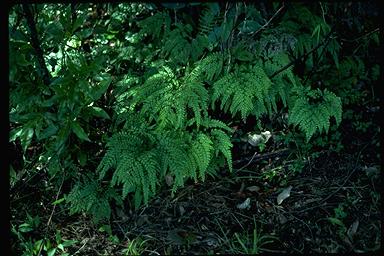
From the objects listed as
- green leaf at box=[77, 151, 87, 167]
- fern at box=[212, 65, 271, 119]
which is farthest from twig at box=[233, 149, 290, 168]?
green leaf at box=[77, 151, 87, 167]

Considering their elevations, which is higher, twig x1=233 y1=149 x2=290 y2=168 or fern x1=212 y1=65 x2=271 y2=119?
fern x1=212 y1=65 x2=271 y2=119

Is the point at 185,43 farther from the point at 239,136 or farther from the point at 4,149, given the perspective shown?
the point at 4,149

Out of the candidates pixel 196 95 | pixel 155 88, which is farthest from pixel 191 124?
pixel 155 88

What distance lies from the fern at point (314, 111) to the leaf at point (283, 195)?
0.47 metres

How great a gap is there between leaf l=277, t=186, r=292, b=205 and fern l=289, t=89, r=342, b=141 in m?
0.47

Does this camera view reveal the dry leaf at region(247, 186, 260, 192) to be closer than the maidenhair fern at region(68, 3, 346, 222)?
No

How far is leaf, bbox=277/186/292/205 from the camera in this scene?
3.48 meters

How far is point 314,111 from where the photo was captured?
3.37m

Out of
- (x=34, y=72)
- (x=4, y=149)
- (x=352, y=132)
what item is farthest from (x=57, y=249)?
(x=352, y=132)

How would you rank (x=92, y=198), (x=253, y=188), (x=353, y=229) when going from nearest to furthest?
1. (x=353, y=229)
2. (x=92, y=198)
3. (x=253, y=188)

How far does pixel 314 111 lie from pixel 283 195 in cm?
66

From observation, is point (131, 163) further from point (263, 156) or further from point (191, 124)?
point (263, 156)

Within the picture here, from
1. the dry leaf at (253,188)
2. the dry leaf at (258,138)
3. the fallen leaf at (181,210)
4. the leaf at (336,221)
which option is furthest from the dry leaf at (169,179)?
the leaf at (336,221)

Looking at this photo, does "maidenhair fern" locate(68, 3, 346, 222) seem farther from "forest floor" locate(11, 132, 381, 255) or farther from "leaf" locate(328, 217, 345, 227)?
"leaf" locate(328, 217, 345, 227)
